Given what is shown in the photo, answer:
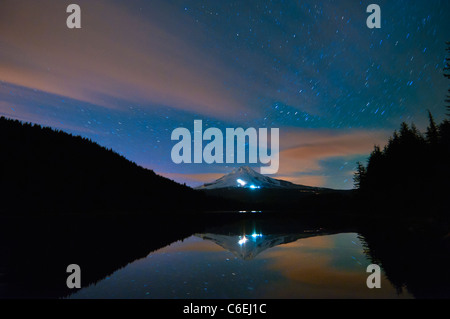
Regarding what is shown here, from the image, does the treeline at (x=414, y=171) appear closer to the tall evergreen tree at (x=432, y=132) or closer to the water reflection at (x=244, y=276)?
the tall evergreen tree at (x=432, y=132)

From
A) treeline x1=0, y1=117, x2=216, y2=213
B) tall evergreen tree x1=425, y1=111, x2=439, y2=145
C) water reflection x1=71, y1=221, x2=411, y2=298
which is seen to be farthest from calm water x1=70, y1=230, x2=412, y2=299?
treeline x1=0, y1=117, x2=216, y2=213

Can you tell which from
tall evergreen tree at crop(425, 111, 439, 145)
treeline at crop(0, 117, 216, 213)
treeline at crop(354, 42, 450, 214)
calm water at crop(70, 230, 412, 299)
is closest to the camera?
calm water at crop(70, 230, 412, 299)

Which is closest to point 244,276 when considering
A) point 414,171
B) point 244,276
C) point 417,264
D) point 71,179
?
point 244,276

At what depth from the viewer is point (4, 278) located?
11156 mm

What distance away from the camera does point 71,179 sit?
105 meters

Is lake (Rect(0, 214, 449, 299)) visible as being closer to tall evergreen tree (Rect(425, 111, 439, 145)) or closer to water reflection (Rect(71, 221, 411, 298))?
water reflection (Rect(71, 221, 411, 298))

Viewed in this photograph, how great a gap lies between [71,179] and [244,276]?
107 m

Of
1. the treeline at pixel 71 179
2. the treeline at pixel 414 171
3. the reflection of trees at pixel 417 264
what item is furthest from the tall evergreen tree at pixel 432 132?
the treeline at pixel 71 179

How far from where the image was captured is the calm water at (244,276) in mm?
9430

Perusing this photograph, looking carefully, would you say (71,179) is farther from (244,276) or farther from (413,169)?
(244,276)

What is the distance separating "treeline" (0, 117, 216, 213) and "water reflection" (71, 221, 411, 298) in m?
76.8

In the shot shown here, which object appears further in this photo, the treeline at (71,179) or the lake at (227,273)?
the treeline at (71,179)

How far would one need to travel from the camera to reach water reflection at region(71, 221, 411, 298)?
9.44 metres
